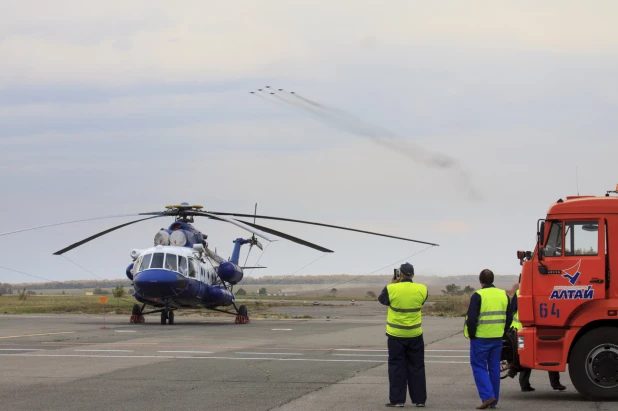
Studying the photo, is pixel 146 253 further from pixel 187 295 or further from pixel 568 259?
pixel 568 259

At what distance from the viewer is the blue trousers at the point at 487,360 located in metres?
12.6

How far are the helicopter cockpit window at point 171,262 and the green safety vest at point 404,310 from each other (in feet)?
71.9

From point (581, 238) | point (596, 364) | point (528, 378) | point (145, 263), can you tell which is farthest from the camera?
point (145, 263)

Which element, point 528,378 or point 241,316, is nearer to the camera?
point 528,378

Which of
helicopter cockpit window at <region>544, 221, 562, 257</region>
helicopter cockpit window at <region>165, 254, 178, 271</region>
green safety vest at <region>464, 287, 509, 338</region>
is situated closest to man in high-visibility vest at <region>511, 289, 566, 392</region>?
helicopter cockpit window at <region>544, 221, 562, 257</region>

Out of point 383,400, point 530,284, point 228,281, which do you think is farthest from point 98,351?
point 228,281

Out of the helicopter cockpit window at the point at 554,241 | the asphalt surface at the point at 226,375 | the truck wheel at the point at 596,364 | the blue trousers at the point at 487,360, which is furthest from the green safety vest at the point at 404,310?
the truck wheel at the point at 596,364

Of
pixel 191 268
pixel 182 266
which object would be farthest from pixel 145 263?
pixel 191 268

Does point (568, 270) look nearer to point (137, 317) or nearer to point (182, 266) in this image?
point (182, 266)

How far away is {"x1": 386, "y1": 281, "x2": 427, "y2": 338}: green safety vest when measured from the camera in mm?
12977

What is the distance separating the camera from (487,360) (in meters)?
13.0

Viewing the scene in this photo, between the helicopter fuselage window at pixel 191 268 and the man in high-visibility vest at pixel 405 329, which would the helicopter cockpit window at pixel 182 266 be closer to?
the helicopter fuselage window at pixel 191 268

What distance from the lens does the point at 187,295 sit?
35156 millimetres

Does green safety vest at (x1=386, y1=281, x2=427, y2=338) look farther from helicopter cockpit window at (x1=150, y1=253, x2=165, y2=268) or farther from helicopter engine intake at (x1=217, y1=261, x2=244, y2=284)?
helicopter engine intake at (x1=217, y1=261, x2=244, y2=284)
